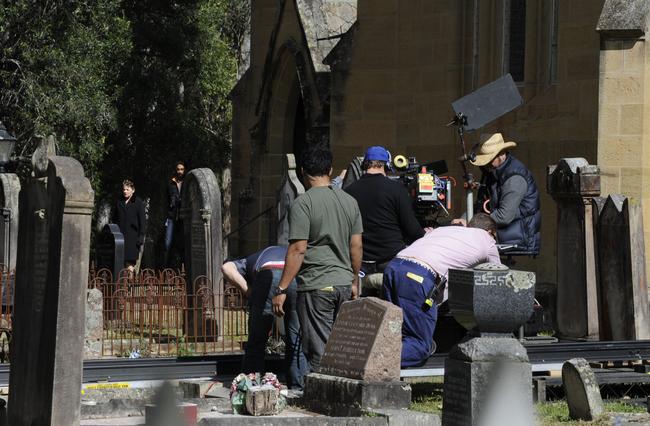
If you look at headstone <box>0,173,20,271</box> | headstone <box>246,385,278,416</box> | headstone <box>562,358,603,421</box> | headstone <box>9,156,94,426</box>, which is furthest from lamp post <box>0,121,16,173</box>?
headstone <box>562,358,603,421</box>

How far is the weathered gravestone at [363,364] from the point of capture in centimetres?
1067

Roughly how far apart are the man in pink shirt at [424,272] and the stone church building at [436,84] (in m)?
6.87

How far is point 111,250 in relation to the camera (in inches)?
828

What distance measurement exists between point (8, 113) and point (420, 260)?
1946cm

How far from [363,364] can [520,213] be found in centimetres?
360

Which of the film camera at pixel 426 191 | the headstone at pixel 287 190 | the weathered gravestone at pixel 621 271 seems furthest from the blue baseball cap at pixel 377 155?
the headstone at pixel 287 190

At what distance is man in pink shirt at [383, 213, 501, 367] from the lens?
1186 cm

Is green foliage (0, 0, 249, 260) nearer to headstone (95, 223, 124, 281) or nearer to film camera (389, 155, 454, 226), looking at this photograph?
headstone (95, 223, 124, 281)

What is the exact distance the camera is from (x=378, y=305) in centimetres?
1085

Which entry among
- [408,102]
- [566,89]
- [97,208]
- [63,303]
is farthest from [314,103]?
[63,303]

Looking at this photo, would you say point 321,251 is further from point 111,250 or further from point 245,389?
point 111,250

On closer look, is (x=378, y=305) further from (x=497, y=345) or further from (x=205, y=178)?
(x=205, y=178)

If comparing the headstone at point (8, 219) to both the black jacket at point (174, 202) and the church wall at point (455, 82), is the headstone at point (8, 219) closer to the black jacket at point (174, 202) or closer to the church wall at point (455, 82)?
the black jacket at point (174, 202)

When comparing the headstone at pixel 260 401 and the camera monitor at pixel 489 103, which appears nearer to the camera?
the headstone at pixel 260 401
